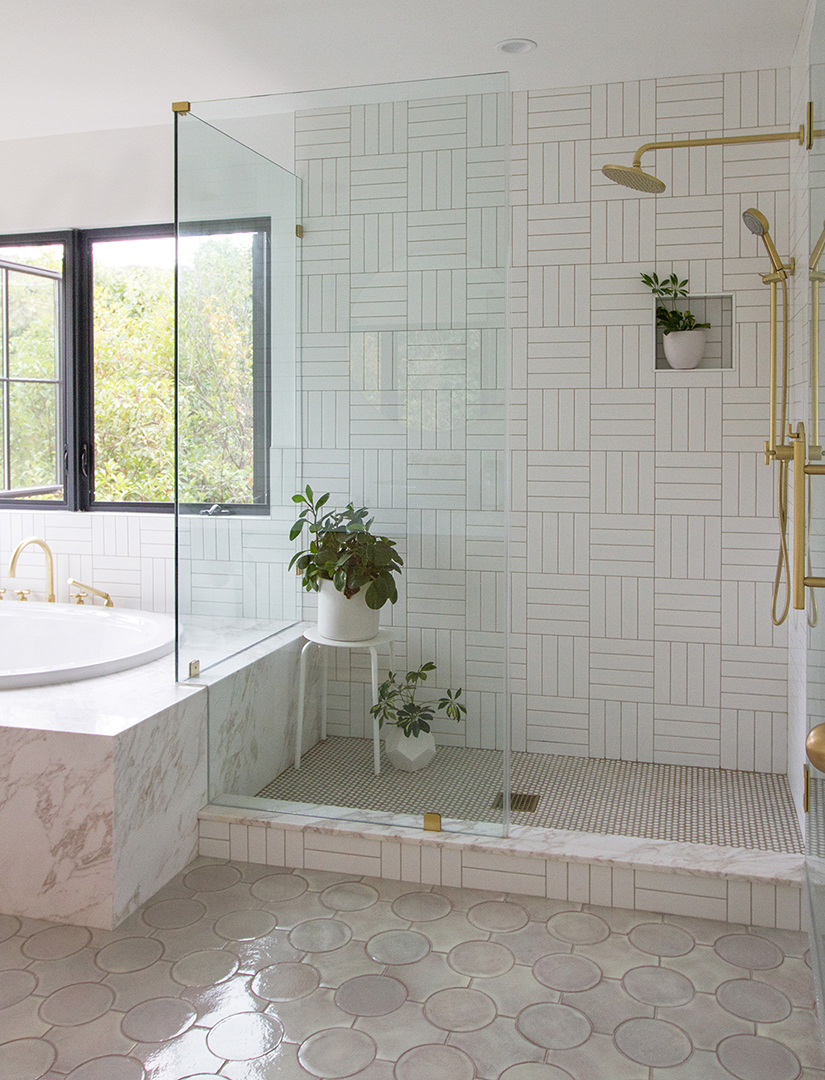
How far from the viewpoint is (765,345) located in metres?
3.26

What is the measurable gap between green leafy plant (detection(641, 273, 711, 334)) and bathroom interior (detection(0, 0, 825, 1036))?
0.06 metres

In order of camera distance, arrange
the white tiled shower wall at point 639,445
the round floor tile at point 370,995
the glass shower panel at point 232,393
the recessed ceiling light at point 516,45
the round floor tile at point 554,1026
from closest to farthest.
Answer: the round floor tile at point 554,1026
the round floor tile at point 370,995
the glass shower panel at point 232,393
the recessed ceiling light at point 516,45
the white tiled shower wall at point 639,445

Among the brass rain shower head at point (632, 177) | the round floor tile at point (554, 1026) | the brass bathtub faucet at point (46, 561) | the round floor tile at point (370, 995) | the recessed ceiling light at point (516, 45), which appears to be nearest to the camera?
the round floor tile at point (554, 1026)

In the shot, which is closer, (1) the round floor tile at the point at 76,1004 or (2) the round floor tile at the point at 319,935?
(1) the round floor tile at the point at 76,1004

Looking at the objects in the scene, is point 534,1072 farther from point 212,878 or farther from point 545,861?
point 212,878

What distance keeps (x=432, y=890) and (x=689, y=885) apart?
69 centimetres

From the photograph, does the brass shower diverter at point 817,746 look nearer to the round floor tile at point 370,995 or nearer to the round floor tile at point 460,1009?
the round floor tile at point 460,1009

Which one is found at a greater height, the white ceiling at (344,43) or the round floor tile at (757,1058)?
the white ceiling at (344,43)

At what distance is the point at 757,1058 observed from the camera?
186cm

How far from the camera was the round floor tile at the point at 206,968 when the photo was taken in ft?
7.01

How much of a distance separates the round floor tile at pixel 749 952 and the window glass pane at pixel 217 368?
177 centimetres

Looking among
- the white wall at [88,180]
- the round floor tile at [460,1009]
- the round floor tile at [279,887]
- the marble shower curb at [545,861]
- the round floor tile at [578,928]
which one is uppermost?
the white wall at [88,180]

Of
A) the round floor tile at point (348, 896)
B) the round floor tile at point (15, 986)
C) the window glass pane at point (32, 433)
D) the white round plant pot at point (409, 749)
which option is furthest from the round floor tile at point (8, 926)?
the window glass pane at point (32, 433)

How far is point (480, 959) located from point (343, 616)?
977mm
